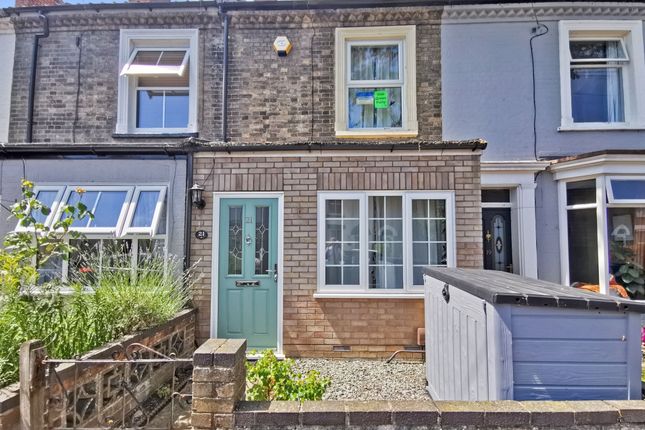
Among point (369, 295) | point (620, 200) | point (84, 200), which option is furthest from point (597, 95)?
point (84, 200)

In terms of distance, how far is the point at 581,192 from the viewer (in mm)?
6402

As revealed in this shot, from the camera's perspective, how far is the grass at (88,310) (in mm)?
3086

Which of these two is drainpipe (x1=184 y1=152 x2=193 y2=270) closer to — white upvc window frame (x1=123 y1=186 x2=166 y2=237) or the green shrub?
white upvc window frame (x1=123 y1=186 x2=166 y2=237)

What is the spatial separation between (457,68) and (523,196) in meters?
2.59

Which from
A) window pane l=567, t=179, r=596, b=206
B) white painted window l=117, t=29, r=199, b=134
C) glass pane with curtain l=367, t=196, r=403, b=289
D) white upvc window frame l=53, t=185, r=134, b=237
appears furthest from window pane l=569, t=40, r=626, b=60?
white upvc window frame l=53, t=185, r=134, b=237

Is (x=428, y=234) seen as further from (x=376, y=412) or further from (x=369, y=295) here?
(x=376, y=412)

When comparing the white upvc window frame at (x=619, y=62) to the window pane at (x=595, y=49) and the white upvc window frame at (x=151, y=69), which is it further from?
the white upvc window frame at (x=151, y=69)

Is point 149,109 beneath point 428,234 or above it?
above

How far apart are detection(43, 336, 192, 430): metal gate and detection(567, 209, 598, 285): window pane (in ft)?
21.0

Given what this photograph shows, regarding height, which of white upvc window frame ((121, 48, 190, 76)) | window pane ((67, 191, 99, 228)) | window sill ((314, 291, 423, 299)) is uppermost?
white upvc window frame ((121, 48, 190, 76))

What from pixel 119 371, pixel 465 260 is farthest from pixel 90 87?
pixel 465 260

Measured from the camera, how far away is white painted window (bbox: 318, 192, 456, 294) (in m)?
5.53

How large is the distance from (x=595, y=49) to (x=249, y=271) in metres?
7.52

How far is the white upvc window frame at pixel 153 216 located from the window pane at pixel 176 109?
1.91 m
